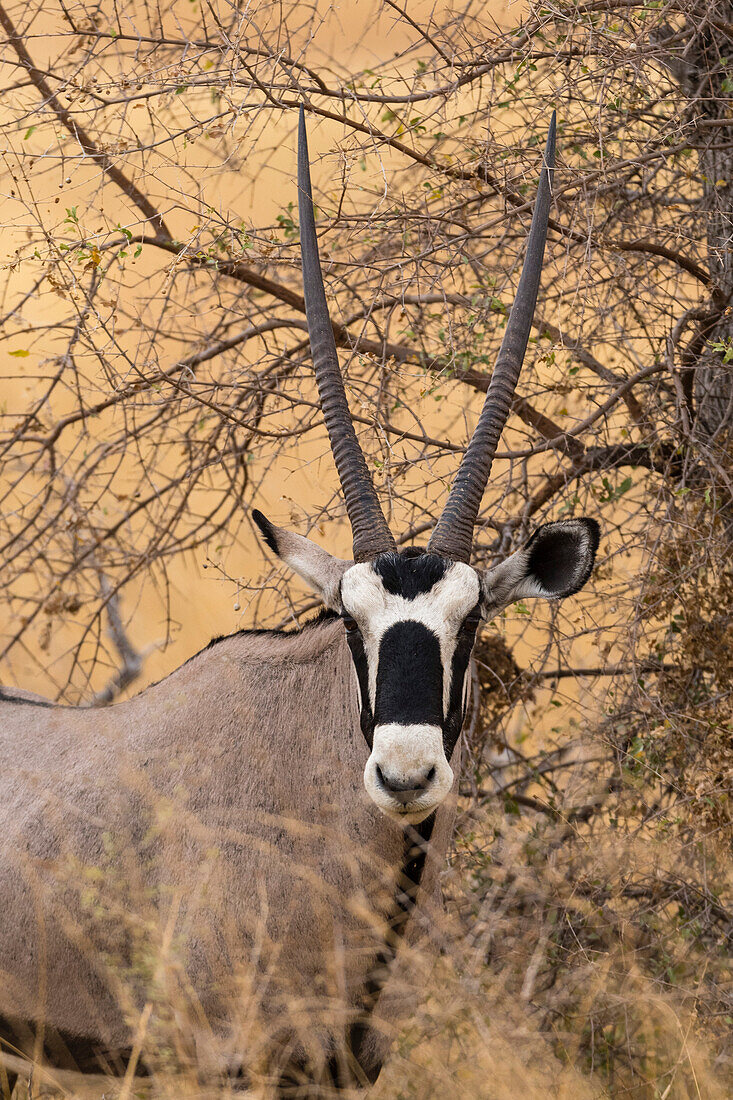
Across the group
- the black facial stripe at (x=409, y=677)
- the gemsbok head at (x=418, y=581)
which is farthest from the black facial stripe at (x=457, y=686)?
the black facial stripe at (x=409, y=677)

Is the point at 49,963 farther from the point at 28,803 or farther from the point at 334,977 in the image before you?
the point at 334,977

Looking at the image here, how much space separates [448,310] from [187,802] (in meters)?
2.46

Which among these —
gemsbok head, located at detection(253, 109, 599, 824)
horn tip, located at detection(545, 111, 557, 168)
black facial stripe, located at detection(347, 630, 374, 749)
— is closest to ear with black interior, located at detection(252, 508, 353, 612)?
gemsbok head, located at detection(253, 109, 599, 824)

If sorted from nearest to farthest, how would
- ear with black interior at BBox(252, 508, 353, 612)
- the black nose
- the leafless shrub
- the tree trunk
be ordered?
the black nose, ear with black interior at BBox(252, 508, 353, 612), the leafless shrub, the tree trunk

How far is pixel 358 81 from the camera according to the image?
5523 millimetres

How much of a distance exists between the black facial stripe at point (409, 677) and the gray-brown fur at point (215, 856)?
56 centimetres

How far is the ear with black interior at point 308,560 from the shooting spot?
4004 millimetres

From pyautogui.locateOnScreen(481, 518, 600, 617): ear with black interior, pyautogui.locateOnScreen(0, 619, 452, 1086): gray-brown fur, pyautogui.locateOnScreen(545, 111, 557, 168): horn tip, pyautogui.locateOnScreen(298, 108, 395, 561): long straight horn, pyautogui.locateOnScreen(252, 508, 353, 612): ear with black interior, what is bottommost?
pyautogui.locateOnScreen(0, 619, 452, 1086): gray-brown fur

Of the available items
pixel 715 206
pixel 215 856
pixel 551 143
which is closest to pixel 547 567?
pixel 215 856

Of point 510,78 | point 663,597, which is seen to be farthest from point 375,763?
point 510,78

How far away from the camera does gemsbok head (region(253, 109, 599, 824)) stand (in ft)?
10.5

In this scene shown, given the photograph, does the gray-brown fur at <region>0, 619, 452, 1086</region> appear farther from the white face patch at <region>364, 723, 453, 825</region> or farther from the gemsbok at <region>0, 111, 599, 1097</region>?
the white face patch at <region>364, 723, 453, 825</region>

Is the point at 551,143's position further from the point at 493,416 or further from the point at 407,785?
the point at 407,785

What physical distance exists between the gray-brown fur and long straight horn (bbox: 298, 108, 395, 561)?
0.47 m
